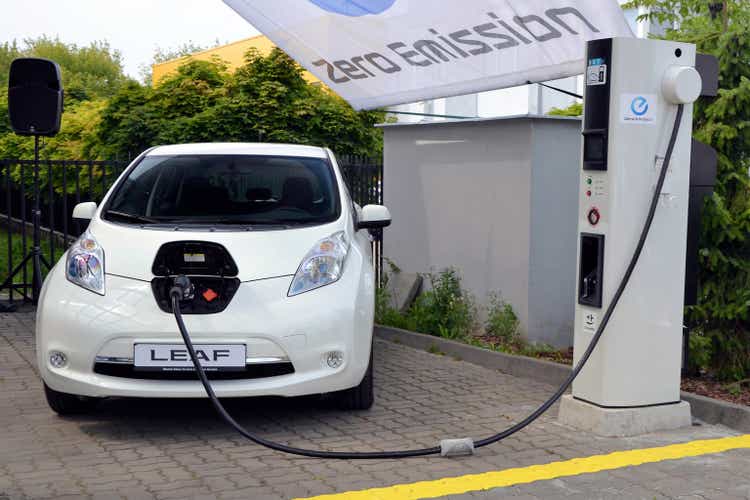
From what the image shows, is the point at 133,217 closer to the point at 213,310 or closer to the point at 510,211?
the point at 213,310

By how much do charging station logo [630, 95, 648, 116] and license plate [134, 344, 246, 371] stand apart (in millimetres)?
2623

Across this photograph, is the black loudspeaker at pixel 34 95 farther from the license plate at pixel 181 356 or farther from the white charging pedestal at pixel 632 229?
the white charging pedestal at pixel 632 229

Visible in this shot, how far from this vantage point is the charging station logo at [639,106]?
5.77m

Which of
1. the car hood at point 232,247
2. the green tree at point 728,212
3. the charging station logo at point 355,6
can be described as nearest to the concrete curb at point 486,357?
the green tree at point 728,212

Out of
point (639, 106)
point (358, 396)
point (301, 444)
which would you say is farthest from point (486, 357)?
point (639, 106)

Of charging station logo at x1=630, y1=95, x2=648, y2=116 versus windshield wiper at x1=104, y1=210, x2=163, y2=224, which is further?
windshield wiper at x1=104, y1=210, x2=163, y2=224

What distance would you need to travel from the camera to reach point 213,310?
5.55m

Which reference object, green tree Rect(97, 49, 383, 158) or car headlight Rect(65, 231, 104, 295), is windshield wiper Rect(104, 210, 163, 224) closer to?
car headlight Rect(65, 231, 104, 295)

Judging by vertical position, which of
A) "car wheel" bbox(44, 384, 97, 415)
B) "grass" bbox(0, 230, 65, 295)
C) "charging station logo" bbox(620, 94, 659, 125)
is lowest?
"car wheel" bbox(44, 384, 97, 415)

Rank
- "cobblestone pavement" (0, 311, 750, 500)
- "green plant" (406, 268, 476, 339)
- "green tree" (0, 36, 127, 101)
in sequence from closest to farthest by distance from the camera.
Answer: "cobblestone pavement" (0, 311, 750, 500) < "green plant" (406, 268, 476, 339) < "green tree" (0, 36, 127, 101)

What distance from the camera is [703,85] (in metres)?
6.17

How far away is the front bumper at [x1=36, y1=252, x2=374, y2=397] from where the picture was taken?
5480mm

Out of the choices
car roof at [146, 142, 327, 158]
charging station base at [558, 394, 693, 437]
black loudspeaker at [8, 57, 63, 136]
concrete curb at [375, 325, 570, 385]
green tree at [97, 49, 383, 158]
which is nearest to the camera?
charging station base at [558, 394, 693, 437]

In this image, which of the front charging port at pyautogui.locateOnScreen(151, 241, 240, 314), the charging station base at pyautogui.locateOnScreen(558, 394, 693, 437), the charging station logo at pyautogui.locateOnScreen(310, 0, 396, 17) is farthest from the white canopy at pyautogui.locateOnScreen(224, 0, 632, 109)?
the front charging port at pyautogui.locateOnScreen(151, 241, 240, 314)
